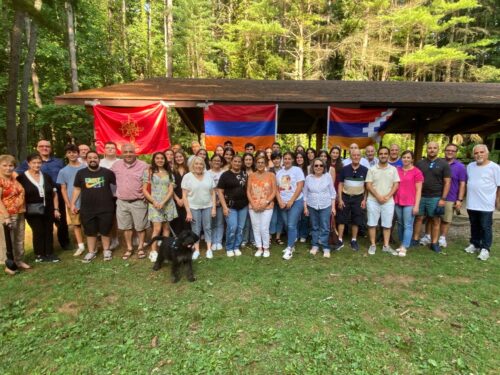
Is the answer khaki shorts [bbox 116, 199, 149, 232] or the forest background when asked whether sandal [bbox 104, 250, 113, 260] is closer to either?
khaki shorts [bbox 116, 199, 149, 232]

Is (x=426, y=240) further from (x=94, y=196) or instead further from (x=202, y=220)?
(x=94, y=196)

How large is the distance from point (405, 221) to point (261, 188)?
257 centimetres

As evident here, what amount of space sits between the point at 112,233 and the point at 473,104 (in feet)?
27.7

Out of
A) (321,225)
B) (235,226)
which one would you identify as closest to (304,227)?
(321,225)

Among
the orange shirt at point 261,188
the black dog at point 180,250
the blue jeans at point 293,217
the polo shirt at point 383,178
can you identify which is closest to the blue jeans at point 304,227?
the blue jeans at point 293,217

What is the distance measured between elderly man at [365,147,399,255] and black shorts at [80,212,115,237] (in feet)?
14.4

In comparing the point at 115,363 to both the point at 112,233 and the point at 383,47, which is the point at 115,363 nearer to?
the point at 112,233

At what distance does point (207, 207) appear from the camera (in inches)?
182

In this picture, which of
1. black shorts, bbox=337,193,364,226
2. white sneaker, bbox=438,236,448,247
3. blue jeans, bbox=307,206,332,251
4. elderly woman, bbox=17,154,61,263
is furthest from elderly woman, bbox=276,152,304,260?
elderly woman, bbox=17,154,61,263

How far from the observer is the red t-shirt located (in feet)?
15.3

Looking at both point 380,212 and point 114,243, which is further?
point 114,243

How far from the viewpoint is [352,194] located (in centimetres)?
488

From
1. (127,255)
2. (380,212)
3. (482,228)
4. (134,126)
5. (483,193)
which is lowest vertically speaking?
(127,255)

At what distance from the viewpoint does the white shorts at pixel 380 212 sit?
4.76 m
